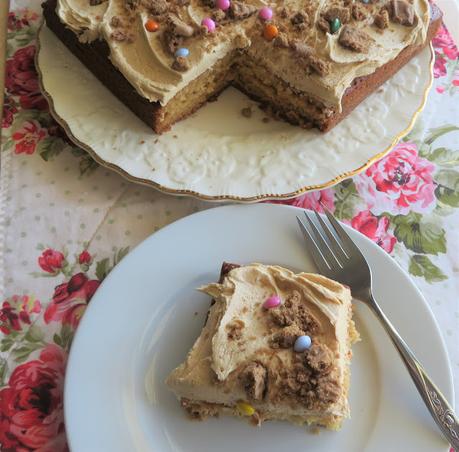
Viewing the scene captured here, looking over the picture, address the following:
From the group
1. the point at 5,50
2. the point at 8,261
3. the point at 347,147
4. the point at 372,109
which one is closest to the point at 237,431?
the point at 8,261

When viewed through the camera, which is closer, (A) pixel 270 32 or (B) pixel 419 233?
(B) pixel 419 233

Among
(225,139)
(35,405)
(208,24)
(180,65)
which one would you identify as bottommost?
(35,405)

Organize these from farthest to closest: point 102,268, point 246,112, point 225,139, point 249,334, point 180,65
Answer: point 246,112
point 225,139
point 180,65
point 102,268
point 249,334

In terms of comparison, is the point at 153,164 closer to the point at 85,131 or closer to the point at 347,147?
the point at 85,131

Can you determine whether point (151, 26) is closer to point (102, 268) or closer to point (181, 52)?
point (181, 52)

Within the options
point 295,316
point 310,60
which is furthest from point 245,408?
point 310,60
